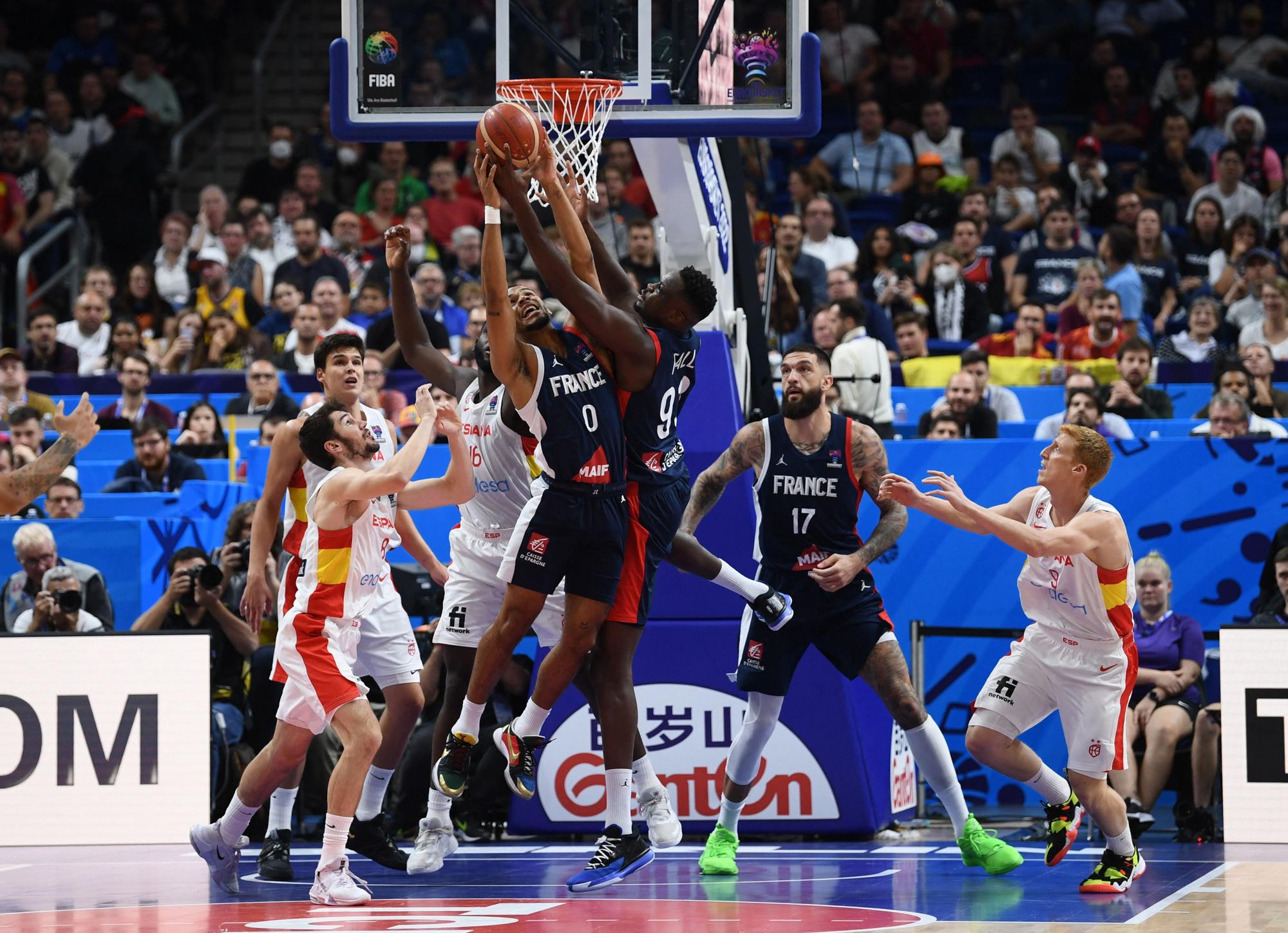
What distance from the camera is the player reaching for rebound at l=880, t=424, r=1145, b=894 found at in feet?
25.3

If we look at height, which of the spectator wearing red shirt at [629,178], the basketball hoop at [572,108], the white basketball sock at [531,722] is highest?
the spectator wearing red shirt at [629,178]

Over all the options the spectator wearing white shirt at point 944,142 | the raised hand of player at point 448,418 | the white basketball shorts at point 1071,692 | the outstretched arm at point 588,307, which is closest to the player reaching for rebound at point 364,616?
the raised hand of player at point 448,418

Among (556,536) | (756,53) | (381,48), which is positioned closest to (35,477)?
(556,536)

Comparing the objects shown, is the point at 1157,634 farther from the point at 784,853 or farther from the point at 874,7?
the point at 874,7

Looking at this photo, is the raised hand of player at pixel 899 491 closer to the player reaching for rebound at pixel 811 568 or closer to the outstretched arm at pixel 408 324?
the player reaching for rebound at pixel 811 568

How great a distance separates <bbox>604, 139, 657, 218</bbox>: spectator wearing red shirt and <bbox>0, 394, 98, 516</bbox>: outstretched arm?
9264mm

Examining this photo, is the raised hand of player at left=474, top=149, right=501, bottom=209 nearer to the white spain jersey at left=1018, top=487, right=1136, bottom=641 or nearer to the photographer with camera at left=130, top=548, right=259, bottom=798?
the white spain jersey at left=1018, top=487, right=1136, bottom=641

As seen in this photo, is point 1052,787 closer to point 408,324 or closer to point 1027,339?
point 408,324

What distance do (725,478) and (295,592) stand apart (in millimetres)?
2214

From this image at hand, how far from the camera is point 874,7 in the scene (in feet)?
65.3

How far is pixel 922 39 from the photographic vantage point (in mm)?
19141

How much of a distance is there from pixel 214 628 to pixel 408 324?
10.1ft

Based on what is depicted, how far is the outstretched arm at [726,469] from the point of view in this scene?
8.85 m

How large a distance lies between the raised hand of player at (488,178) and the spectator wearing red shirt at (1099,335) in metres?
7.05
